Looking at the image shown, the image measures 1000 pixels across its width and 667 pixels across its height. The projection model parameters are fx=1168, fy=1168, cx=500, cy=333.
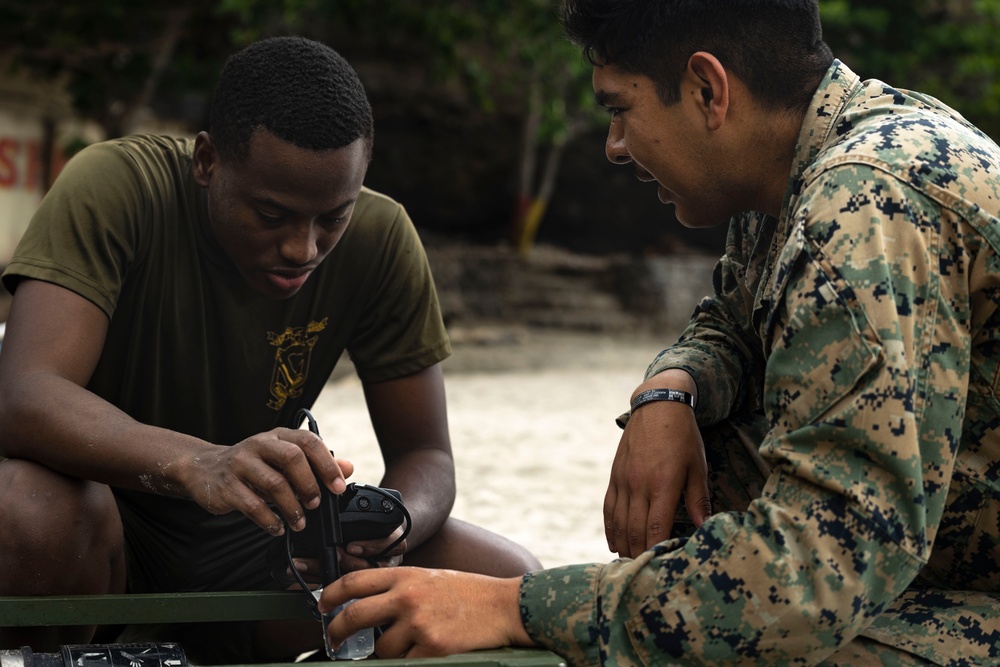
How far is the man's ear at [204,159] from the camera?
245cm

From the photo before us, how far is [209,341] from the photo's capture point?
2.52m

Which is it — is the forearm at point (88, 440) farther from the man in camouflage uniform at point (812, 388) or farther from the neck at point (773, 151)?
the neck at point (773, 151)

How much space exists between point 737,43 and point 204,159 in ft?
3.84

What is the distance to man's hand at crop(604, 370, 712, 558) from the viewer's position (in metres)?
2.04

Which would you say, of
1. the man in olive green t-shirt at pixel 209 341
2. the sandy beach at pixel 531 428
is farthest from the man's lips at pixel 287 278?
the sandy beach at pixel 531 428

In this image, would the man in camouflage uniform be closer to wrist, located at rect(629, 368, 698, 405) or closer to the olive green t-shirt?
wrist, located at rect(629, 368, 698, 405)

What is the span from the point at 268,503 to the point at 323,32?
36.7 feet

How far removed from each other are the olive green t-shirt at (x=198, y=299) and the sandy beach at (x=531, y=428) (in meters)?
1.73

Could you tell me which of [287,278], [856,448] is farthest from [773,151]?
[287,278]

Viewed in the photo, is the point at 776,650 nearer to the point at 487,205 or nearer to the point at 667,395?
the point at 667,395

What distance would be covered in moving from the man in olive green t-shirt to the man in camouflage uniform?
0.58m

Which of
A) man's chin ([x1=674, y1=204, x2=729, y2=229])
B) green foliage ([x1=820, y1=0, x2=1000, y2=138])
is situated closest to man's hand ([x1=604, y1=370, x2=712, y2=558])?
man's chin ([x1=674, y1=204, x2=729, y2=229])

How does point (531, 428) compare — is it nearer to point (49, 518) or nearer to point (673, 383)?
point (673, 383)

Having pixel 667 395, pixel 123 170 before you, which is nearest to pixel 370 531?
pixel 667 395
